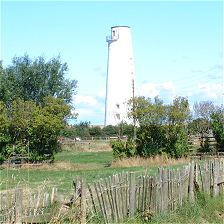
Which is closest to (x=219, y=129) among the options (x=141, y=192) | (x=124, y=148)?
(x=124, y=148)

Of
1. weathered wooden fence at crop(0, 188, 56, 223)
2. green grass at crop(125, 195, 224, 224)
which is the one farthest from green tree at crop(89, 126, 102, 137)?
weathered wooden fence at crop(0, 188, 56, 223)

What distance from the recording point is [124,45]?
59750mm

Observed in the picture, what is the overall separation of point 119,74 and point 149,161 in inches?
1143

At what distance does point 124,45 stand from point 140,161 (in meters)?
31.8

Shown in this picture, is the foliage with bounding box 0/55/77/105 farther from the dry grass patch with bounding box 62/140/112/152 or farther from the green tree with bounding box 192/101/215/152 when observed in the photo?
the green tree with bounding box 192/101/215/152

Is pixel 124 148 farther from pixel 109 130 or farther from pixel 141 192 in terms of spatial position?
pixel 109 130

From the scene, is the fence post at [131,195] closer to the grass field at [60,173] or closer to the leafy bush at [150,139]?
the grass field at [60,173]

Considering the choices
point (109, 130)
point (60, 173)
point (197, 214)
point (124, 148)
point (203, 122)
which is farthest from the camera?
point (109, 130)

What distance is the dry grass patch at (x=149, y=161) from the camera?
29.0 m

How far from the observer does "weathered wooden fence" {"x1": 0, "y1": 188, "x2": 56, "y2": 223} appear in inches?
285

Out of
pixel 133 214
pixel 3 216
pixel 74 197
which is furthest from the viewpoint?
pixel 133 214

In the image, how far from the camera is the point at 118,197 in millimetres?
9562

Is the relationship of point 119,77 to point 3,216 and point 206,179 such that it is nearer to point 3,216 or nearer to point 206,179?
point 206,179

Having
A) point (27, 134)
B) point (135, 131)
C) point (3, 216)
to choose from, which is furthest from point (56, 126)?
point (3, 216)
